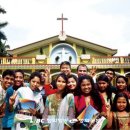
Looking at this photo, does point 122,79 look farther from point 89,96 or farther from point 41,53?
point 41,53

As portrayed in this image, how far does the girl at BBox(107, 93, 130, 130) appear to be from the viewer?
542cm

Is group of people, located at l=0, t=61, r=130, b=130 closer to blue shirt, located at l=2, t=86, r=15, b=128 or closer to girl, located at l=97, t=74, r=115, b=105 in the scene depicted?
blue shirt, located at l=2, t=86, r=15, b=128

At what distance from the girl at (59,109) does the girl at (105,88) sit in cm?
66

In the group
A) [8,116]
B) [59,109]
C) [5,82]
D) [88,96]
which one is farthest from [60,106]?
[5,82]

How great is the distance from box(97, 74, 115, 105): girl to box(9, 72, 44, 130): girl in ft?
3.11

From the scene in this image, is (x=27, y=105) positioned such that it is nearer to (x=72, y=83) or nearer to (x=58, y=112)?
(x=58, y=112)

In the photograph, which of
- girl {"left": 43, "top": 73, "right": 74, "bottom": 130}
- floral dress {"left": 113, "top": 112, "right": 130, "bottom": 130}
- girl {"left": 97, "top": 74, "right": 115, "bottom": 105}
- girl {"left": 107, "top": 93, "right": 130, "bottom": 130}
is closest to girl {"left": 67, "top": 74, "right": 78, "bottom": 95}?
girl {"left": 43, "top": 73, "right": 74, "bottom": 130}

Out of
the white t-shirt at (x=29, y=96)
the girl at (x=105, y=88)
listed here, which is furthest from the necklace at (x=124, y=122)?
the white t-shirt at (x=29, y=96)

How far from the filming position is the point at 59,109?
527cm

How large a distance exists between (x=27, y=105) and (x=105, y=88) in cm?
125

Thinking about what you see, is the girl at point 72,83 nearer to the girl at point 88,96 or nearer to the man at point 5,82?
the girl at point 88,96

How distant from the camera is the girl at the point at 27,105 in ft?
17.4

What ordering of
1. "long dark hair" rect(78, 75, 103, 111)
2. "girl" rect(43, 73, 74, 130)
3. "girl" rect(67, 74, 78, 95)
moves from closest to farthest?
"girl" rect(43, 73, 74, 130)
"long dark hair" rect(78, 75, 103, 111)
"girl" rect(67, 74, 78, 95)

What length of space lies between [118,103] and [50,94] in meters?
0.99
